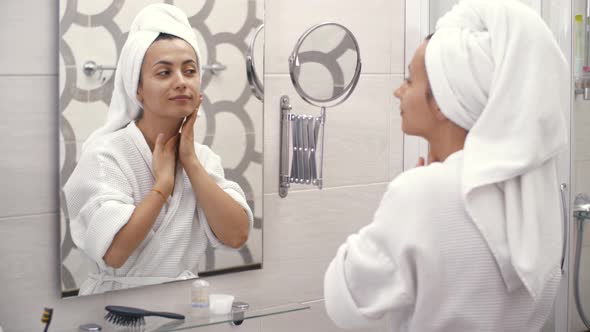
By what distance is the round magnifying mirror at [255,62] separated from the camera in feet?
6.02

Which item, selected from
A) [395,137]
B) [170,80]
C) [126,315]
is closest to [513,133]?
[170,80]

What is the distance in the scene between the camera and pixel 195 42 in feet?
5.64

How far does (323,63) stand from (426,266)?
0.85 meters

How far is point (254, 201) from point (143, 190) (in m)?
0.33

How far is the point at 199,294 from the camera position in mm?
1767

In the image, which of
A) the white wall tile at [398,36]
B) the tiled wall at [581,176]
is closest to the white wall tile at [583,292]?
the tiled wall at [581,176]

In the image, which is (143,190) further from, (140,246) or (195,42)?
(195,42)

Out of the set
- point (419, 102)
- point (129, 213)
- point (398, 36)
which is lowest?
point (129, 213)

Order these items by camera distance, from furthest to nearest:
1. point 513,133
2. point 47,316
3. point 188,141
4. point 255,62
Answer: point 255,62
point 188,141
point 47,316
point 513,133

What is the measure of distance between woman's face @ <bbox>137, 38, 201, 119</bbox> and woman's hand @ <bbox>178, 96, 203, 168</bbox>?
0.05 feet

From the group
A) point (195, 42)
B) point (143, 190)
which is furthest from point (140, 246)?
point (195, 42)

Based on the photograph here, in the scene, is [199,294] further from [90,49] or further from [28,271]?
[90,49]

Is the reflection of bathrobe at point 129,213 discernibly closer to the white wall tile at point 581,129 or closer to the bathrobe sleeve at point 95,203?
the bathrobe sleeve at point 95,203

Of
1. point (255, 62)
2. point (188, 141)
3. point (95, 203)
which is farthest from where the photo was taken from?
point (255, 62)
